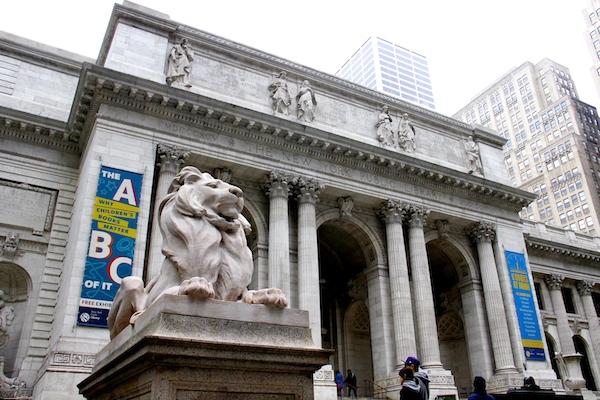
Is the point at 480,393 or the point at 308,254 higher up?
the point at 308,254

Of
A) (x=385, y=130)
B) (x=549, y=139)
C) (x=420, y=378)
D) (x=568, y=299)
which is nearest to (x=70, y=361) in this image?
(x=420, y=378)

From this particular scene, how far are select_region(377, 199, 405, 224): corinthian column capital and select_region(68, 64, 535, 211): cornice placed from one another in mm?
1579

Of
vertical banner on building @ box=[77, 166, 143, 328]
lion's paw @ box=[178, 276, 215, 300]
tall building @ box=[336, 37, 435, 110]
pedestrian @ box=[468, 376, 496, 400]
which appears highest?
tall building @ box=[336, 37, 435, 110]

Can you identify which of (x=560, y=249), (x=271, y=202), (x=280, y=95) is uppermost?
(x=280, y=95)

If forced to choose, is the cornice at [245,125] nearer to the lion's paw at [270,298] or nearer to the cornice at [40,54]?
the cornice at [40,54]

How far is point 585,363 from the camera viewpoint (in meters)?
39.6

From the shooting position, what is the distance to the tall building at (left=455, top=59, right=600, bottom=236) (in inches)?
2822

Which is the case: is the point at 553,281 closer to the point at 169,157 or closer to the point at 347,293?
the point at 347,293

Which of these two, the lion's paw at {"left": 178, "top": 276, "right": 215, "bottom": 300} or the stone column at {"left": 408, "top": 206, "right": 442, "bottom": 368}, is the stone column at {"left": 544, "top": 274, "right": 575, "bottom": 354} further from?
the lion's paw at {"left": 178, "top": 276, "right": 215, "bottom": 300}

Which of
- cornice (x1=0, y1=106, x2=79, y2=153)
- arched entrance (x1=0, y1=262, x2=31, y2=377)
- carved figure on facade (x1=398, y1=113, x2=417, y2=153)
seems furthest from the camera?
carved figure on facade (x1=398, y1=113, x2=417, y2=153)

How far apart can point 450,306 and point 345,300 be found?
6498mm

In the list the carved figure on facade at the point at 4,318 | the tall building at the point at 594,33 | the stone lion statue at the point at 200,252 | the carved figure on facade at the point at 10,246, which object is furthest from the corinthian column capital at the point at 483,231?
the tall building at the point at 594,33

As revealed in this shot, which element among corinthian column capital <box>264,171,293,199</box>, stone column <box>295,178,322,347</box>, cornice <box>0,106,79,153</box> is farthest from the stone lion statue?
cornice <box>0,106,79,153</box>

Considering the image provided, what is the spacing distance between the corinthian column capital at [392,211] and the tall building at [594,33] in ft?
257
